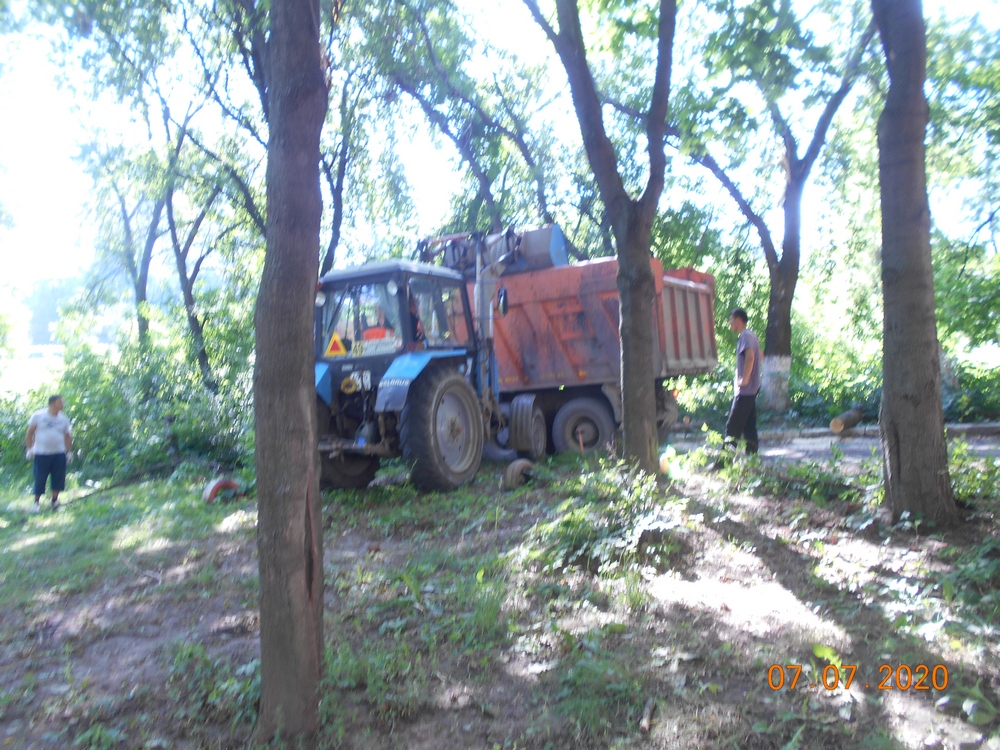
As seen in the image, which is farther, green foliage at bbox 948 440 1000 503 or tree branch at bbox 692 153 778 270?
tree branch at bbox 692 153 778 270

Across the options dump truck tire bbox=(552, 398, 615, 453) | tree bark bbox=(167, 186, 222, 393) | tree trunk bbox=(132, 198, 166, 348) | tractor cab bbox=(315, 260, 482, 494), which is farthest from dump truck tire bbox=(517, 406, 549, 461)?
tree trunk bbox=(132, 198, 166, 348)

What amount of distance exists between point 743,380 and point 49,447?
9456 millimetres

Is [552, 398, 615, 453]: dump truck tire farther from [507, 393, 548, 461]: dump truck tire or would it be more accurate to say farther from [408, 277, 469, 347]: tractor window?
[408, 277, 469, 347]: tractor window

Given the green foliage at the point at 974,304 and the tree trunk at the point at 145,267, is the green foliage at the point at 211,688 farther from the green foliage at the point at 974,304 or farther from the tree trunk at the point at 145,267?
the tree trunk at the point at 145,267

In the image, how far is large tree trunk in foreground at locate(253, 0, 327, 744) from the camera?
327 cm

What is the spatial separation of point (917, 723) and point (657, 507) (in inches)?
110

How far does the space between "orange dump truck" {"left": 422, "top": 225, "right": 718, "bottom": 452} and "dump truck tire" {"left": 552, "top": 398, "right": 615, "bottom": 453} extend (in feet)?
0.05

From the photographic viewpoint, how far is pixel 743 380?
848 cm

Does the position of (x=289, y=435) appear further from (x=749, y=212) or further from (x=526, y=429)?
(x=749, y=212)

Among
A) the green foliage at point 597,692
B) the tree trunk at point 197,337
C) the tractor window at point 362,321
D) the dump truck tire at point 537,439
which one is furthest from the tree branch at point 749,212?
the green foliage at point 597,692

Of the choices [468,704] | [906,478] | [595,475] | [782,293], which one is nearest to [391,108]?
[782,293]

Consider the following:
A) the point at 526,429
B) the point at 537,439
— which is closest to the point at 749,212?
the point at 537,439

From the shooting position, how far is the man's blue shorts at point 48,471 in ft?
37.1

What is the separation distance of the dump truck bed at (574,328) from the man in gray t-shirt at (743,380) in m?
2.68
